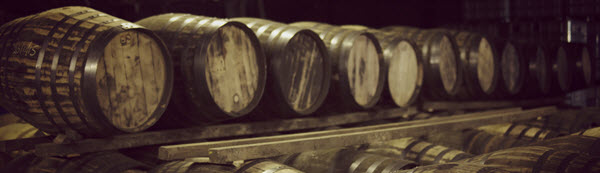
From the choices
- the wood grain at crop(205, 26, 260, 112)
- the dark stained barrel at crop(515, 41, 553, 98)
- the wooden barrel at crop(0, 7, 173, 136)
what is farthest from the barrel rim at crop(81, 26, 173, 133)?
the dark stained barrel at crop(515, 41, 553, 98)

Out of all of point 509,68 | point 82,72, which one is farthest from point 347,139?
point 509,68

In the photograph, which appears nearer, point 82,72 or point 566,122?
point 82,72

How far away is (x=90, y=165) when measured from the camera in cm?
306

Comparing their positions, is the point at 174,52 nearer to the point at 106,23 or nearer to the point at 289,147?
the point at 106,23

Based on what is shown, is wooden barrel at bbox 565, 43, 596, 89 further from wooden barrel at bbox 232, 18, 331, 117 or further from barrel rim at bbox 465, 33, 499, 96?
wooden barrel at bbox 232, 18, 331, 117

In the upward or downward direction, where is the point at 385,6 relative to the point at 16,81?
upward

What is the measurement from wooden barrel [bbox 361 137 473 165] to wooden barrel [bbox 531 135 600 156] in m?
0.64

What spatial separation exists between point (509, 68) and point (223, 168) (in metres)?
3.98

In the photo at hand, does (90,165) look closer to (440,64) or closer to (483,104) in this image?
(440,64)

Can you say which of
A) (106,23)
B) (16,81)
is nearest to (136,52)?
(106,23)

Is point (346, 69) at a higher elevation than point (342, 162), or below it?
higher

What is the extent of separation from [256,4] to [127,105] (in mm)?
3428

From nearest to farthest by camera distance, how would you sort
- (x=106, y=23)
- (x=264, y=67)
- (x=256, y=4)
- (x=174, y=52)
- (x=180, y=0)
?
(x=106, y=23) → (x=174, y=52) → (x=264, y=67) → (x=180, y=0) → (x=256, y=4)

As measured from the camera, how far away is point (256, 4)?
20.3ft
